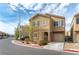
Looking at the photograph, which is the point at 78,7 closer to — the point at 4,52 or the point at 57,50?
the point at 57,50

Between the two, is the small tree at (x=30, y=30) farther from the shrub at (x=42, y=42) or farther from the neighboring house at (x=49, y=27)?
the shrub at (x=42, y=42)

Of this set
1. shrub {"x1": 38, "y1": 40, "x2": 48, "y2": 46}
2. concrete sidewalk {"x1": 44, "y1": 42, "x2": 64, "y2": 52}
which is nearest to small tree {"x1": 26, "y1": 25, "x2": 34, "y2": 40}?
shrub {"x1": 38, "y1": 40, "x2": 48, "y2": 46}

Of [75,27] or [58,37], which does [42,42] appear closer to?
[58,37]

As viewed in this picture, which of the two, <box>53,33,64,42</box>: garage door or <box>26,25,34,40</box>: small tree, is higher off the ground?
<box>26,25,34,40</box>: small tree

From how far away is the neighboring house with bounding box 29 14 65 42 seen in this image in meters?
4.68

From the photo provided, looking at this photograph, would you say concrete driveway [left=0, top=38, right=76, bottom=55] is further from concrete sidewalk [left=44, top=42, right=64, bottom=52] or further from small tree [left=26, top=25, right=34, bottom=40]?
small tree [left=26, top=25, right=34, bottom=40]

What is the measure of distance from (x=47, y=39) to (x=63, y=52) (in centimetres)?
38

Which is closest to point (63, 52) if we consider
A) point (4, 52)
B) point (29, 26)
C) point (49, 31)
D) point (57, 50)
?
point (57, 50)

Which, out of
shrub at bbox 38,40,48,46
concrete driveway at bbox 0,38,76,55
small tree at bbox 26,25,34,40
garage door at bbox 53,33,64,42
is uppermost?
small tree at bbox 26,25,34,40

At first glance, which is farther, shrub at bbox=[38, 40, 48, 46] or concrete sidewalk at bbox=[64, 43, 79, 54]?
shrub at bbox=[38, 40, 48, 46]

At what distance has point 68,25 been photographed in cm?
470

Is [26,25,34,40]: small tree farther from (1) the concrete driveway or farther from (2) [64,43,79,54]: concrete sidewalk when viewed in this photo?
(2) [64,43,79,54]: concrete sidewalk

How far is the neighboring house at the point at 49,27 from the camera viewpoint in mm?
4684

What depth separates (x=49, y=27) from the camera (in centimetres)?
472
